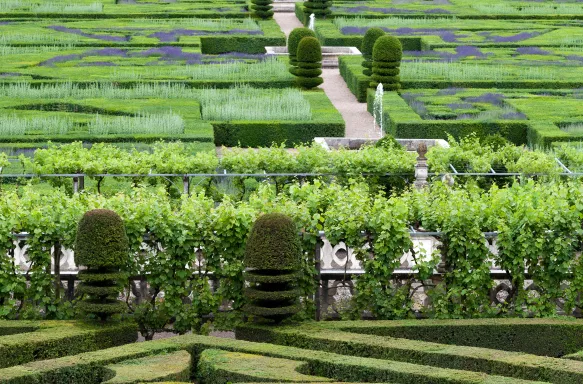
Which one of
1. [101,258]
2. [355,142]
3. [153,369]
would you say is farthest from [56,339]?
[355,142]

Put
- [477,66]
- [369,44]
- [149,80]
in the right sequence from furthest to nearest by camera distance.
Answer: [477,66] → [369,44] → [149,80]

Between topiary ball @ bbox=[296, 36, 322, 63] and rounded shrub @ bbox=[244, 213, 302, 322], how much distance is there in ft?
57.5

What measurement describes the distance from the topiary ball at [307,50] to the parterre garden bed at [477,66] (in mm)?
1258

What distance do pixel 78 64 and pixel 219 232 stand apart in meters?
20.8

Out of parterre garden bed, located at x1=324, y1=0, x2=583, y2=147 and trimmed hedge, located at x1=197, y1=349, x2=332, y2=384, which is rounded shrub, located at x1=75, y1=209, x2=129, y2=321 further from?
parterre garden bed, located at x1=324, y1=0, x2=583, y2=147

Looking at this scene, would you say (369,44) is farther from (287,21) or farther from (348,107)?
(287,21)

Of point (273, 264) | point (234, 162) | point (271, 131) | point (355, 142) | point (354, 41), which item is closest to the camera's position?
point (273, 264)

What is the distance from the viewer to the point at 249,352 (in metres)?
13.8

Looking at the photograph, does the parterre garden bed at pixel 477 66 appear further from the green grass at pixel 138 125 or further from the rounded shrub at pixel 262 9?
the green grass at pixel 138 125

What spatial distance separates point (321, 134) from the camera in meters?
27.7

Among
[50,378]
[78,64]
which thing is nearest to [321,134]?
[78,64]

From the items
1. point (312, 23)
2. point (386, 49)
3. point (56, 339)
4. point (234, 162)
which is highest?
point (312, 23)

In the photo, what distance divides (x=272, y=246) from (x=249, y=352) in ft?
4.69

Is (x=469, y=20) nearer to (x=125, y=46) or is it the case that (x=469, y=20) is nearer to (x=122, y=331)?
(x=125, y=46)
